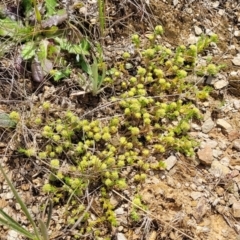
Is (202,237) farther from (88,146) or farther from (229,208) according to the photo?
(88,146)

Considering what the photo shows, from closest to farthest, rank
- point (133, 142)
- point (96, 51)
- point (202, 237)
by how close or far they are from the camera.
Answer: point (202, 237), point (133, 142), point (96, 51)

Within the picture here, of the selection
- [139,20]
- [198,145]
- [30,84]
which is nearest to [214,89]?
[198,145]

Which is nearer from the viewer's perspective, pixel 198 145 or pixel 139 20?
pixel 198 145

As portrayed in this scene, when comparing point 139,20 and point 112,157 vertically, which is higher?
point 139,20

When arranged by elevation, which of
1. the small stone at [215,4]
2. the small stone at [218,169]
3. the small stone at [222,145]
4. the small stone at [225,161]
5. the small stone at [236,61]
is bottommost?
the small stone at [218,169]

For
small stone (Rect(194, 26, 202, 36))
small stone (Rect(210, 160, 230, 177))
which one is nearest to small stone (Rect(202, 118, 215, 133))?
small stone (Rect(210, 160, 230, 177))

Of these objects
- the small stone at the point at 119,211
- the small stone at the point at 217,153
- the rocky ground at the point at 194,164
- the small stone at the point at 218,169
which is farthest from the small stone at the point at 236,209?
the small stone at the point at 119,211

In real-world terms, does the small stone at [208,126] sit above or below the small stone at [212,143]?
above

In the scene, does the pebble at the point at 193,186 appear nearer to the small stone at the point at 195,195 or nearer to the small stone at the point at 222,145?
the small stone at the point at 195,195
